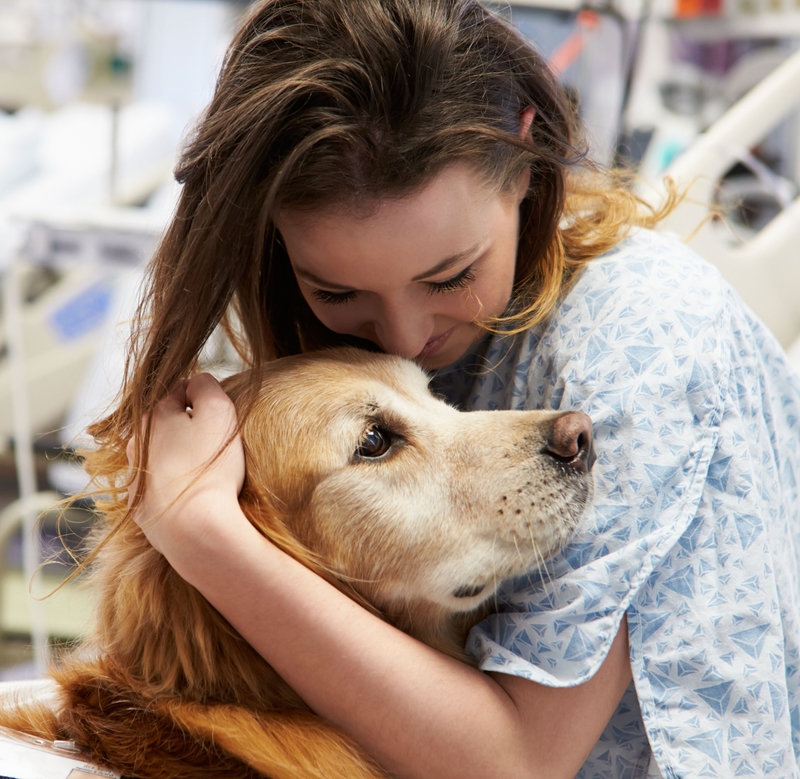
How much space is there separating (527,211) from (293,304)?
0.39 metres

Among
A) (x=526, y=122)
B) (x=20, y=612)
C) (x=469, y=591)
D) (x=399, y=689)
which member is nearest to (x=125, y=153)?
(x=20, y=612)

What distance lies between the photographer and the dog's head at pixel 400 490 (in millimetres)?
1022

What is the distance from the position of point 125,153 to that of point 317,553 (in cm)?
239

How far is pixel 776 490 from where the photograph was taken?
110 cm

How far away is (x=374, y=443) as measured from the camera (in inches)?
43.4

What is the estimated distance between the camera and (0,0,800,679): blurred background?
212cm

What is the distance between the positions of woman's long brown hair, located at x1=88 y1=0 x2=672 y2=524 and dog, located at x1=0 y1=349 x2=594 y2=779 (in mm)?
129

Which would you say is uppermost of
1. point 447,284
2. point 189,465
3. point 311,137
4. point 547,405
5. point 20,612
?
point 311,137

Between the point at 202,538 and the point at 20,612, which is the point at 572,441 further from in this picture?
the point at 20,612

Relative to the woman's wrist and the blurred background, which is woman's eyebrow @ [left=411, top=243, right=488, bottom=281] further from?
the blurred background

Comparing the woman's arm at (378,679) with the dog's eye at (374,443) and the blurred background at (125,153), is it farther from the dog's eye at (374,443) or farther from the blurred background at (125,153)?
the blurred background at (125,153)

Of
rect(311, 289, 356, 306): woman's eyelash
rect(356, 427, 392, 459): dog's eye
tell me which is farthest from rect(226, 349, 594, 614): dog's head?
rect(311, 289, 356, 306): woman's eyelash

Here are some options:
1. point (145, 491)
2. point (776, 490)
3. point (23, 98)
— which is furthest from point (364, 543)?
point (23, 98)

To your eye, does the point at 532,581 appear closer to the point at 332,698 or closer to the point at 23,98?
the point at 332,698
